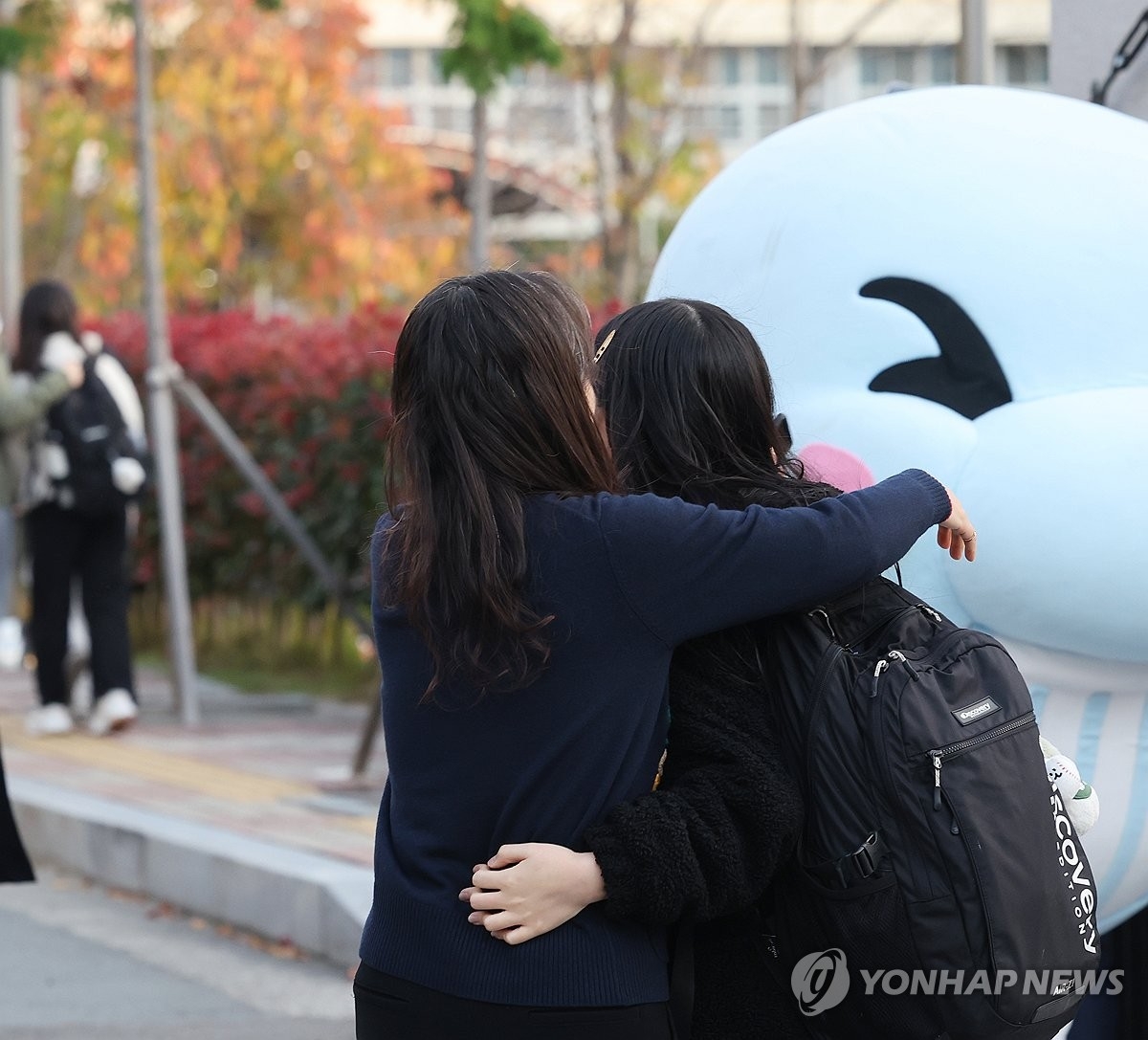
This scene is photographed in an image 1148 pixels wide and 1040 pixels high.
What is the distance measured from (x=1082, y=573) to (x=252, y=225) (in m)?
16.5

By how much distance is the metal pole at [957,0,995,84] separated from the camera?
191 inches

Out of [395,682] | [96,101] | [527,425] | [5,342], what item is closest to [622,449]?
[527,425]

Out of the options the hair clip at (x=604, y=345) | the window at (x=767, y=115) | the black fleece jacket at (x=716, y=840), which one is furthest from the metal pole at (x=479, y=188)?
the window at (x=767, y=115)

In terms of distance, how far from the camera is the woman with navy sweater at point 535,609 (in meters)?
1.93

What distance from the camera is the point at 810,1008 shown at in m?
2.01

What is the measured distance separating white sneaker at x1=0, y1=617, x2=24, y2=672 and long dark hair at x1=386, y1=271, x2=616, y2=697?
8.81 metres

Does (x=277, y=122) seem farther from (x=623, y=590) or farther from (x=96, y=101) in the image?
(x=623, y=590)

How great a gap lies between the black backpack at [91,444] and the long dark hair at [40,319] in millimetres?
186

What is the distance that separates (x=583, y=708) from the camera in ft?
6.36

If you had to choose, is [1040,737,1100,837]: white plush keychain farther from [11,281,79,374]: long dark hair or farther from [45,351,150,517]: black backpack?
[11,281,79,374]: long dark hair

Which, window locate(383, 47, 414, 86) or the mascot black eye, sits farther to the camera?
window locate(383, 47, 414, 86)

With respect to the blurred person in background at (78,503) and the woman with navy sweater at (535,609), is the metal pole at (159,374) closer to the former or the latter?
the blurred person in background at (78,503)

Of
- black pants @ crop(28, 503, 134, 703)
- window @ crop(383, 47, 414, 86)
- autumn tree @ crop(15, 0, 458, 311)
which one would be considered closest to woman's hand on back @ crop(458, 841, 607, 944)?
black pants @ crop(28, 503, 134, 703)

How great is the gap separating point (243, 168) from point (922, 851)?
15.7 metres
